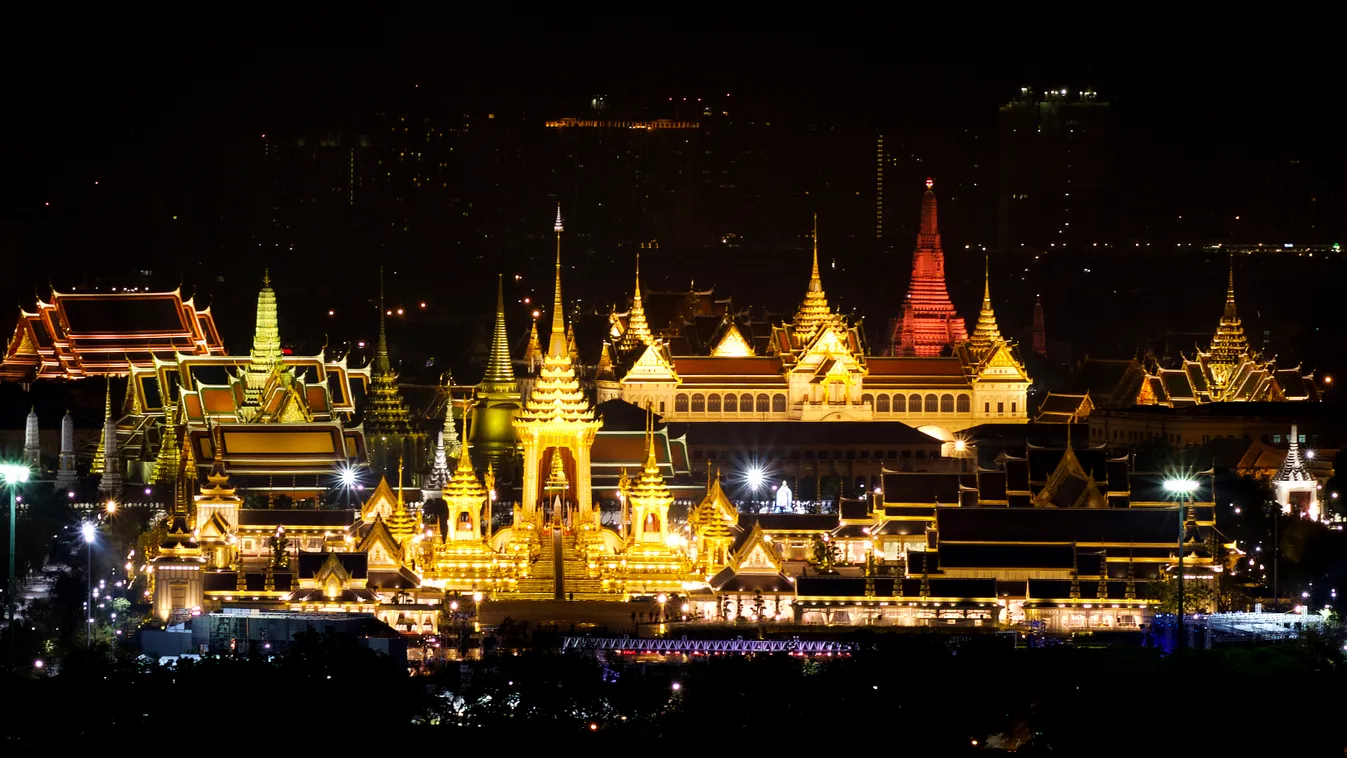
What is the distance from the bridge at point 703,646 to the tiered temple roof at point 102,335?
103 feet

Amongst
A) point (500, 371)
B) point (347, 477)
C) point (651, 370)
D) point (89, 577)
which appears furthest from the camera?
point (651, 370)

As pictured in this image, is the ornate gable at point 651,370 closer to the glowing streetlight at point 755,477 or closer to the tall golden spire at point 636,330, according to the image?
the tall golden spire at point 636,330

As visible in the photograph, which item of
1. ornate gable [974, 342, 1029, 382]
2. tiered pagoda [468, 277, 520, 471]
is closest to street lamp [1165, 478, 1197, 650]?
tiered pagoda [468, 277, 520, 471]

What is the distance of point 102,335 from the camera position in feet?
244

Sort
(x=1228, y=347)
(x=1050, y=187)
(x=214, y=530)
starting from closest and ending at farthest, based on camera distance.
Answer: (x=214, y=530) < (x=1228, y=347) < (x=1050, y=187)

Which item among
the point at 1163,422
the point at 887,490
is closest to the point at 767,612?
the point at 887,490

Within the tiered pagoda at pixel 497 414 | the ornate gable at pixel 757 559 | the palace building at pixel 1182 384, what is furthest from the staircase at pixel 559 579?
the palace building at pixel 1182 384

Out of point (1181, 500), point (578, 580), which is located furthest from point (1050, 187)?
point (578, 580)

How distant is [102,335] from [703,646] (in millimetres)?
33266

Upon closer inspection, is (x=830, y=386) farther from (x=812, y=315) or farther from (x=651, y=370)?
(x=812, y=315)

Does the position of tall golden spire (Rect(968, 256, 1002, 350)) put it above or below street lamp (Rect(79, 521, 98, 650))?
above

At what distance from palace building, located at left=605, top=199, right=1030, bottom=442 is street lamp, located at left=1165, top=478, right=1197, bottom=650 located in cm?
1893

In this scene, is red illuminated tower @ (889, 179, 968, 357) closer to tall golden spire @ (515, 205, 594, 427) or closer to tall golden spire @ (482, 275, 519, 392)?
tall golden spire @ (482, 275, 519, 392)

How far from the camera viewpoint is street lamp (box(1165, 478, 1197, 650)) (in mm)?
43156
